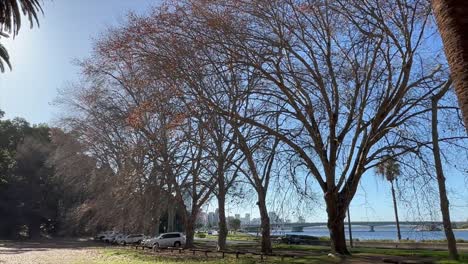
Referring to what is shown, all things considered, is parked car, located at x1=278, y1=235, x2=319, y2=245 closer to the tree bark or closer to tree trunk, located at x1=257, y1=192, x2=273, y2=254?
the tree bark

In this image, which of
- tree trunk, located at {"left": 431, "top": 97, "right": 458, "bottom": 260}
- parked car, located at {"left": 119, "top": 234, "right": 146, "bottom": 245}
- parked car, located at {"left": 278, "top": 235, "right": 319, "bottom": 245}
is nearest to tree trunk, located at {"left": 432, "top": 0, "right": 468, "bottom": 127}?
tree trunk, located at {"left": 431, "top": 97, "right": 458, "bottom": 260}

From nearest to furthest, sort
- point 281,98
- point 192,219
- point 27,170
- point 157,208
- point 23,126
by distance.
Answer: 1. point 281,98
2. point 157,208
3. point 192,219
4. point 27,170
5. point 23,126

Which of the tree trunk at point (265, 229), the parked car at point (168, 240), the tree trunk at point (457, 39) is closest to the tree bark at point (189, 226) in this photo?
the parked car at point (168, 240)

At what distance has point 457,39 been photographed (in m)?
5.89

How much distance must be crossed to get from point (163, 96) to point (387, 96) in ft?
32.7

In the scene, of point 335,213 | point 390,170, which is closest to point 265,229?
point 335,213

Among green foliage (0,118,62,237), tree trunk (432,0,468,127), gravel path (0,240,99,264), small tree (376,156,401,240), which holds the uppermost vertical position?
green foliage (0,118,62,237)

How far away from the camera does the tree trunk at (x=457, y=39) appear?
5.71 meters

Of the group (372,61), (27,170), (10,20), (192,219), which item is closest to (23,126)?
(27,170)

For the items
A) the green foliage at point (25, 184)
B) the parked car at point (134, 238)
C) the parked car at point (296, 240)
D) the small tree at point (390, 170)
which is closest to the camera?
the small tree at point (390, 170)

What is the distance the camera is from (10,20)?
2133 cm

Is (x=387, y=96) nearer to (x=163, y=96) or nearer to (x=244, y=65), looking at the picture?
(x=244, y=65)

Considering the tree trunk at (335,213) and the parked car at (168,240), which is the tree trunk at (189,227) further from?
the tree trunk at (335,213)

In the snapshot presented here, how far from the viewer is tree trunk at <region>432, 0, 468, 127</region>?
18.7 ft
